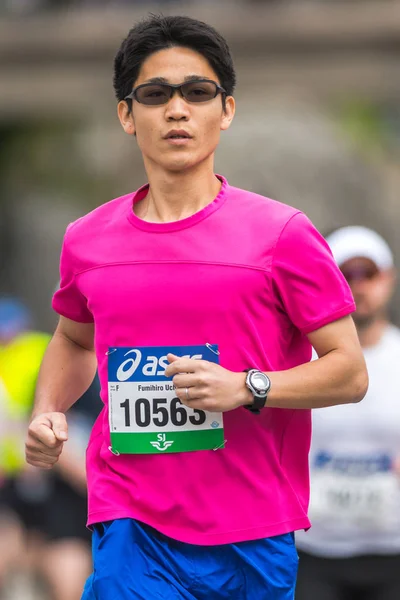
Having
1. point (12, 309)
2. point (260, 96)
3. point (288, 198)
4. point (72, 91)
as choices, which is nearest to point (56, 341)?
point (12, 309)

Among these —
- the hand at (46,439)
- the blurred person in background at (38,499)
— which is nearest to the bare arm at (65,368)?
the hand at (46,439)

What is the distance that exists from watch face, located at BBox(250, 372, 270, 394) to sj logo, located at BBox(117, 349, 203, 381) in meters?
0.28

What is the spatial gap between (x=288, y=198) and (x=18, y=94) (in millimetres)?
7352

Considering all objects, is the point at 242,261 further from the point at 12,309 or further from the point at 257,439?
the point at 12,309

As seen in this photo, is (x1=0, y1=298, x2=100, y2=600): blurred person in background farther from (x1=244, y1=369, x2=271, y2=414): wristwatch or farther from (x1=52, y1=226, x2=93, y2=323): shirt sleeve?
(x1=244, y1=369, x2=271, y2=414): wristwatch

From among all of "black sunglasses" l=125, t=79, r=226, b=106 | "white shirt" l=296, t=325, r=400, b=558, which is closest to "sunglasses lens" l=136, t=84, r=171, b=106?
"black sunglasses" l=125, t=79, r=226, b=106

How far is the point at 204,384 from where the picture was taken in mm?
3729

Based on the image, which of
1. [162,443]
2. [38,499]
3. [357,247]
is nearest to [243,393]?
[162,443]

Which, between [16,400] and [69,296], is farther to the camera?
[16,400]

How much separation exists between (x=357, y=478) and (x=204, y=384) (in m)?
2.25

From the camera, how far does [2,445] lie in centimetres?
827

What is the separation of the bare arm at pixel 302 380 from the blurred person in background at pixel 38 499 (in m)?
3.88

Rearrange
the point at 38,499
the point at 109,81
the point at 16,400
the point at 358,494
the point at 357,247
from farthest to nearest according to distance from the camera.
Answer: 1. the point at 109,81
2. the point at 16,400
3. the point at 38,499
4. the point at 357,247
5. the point at 358,494

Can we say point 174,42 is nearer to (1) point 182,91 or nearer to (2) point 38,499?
(1) point 182,91
